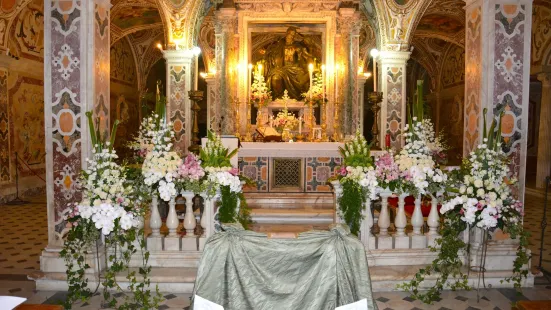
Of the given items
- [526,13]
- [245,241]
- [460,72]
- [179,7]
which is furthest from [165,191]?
[460,72]

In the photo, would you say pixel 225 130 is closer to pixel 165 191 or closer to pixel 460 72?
pixel 165 191

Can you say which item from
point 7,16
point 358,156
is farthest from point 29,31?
point 358,156

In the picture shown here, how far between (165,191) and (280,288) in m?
2.58

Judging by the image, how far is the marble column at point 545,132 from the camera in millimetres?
13688

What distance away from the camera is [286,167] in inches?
348

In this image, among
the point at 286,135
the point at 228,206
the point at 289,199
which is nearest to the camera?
the point at 228,206

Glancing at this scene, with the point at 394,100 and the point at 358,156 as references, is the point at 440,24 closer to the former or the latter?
the point at 394,100

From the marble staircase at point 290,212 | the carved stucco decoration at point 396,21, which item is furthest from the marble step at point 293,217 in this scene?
the carved stucco decoration at point 396,21

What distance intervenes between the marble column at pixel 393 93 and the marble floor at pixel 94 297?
3.85 metres

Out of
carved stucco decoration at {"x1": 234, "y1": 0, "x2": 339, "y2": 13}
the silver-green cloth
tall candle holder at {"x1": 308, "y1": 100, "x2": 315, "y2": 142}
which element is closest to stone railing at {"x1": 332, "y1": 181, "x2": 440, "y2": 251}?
the silver-green cloth

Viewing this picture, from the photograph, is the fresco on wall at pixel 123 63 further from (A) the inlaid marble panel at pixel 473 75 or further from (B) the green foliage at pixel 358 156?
(A) the inlaid marble panel at pixel 473 75

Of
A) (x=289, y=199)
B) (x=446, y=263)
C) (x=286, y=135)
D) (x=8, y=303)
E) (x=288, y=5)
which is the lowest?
(x=446, y=263)

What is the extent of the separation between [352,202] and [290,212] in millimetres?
2295

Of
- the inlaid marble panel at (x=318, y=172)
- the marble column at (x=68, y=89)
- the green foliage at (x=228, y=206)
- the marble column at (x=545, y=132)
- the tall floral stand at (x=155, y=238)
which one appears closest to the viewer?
the marble column at (x=68, y=89)
